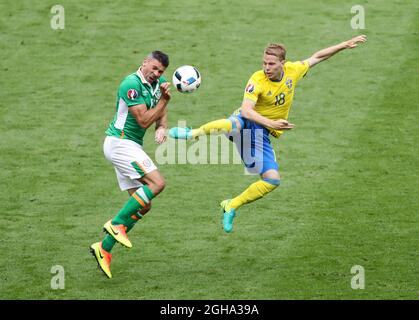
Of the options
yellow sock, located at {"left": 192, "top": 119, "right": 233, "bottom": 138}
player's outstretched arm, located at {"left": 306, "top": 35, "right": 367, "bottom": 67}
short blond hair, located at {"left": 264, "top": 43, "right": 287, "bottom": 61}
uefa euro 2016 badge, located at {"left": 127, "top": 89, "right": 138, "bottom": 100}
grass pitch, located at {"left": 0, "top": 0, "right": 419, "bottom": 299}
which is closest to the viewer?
uefa euro 2016 badge, located at {"left": 127, "top": 89, "right": 138, "bottom": 100}

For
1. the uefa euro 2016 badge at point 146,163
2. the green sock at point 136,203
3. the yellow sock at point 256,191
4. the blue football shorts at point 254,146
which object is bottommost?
the green sock at point 136,203

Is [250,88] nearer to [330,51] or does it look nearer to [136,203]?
[330,51]

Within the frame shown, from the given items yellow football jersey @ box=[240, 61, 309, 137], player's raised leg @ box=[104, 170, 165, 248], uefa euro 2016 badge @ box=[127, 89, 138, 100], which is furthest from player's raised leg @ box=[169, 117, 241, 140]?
uefa euro 2016 badge @ box=[127, 89, 138, 100]

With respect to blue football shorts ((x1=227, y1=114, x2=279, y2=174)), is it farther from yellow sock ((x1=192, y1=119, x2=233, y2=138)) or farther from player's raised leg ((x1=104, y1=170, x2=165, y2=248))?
player's raised leg ((x1=104, y1=170, x2=165, y2=248))

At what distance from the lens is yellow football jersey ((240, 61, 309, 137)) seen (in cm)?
1416

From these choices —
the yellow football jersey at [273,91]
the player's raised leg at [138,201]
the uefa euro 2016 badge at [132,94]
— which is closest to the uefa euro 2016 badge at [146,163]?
the player's raised leg at [138,201]

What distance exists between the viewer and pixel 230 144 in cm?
1938

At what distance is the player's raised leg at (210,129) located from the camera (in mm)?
14469

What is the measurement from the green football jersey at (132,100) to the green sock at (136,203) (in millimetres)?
771

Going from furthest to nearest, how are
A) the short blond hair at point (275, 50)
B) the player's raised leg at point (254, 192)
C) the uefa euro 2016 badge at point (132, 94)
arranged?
the player's raised leg at point (254, 192) < the short blond hair at point (275, 50) < the uefa euro 2016 badge at point (132, 94)

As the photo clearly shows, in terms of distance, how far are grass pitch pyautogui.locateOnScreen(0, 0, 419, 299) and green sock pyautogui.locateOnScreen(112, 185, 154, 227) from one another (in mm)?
818

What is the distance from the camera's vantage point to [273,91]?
47.0 ft

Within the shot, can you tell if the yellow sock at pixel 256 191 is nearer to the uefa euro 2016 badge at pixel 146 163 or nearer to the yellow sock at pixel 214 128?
the yellow sock at pixel 214 128
